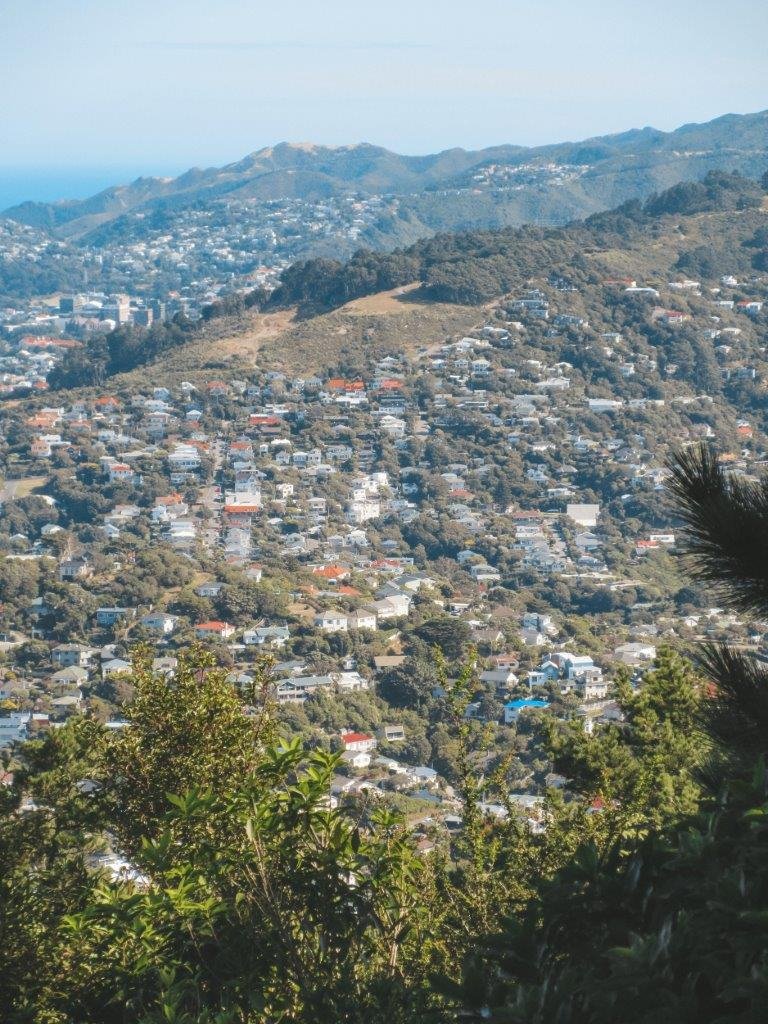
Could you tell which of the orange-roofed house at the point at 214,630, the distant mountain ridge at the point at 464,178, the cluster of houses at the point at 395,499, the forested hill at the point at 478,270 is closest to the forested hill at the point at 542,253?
the forested hill at the point at 478,270

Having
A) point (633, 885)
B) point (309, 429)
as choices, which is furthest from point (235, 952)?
point (309, 429)

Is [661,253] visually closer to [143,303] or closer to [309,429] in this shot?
[309,429]

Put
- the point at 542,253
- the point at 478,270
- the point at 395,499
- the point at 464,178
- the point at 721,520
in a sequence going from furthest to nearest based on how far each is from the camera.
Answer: the point at 464,178 → the point at 542,253 → the point at 478,270 → the point at 395,499 → the point at 721,520

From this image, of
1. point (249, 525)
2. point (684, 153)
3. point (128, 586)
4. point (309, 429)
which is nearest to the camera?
point (128, 586)

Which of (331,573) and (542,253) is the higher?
(542,253)

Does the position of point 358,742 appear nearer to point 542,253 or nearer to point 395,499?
point 395,499

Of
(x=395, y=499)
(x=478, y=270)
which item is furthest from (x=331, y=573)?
(x=478, y=270)
